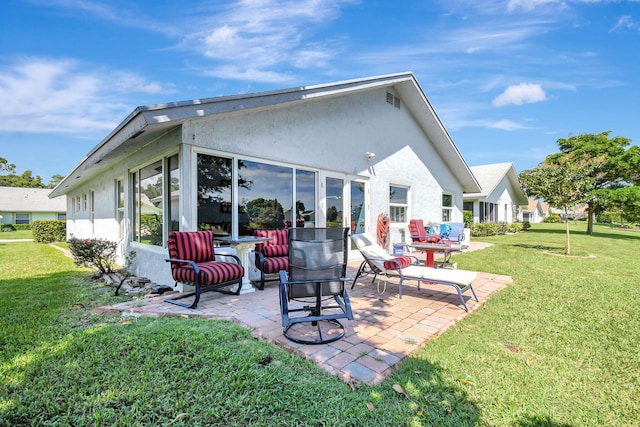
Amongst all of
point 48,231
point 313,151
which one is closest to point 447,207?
point 313,151

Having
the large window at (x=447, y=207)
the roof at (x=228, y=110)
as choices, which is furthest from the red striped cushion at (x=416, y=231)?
the roof at (x=228, y=110)

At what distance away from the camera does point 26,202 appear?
116ft

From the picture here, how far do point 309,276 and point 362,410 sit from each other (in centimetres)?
163

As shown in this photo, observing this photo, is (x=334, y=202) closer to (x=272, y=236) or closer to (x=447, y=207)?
(x=272, y=236)

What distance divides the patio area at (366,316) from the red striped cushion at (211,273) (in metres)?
0.41

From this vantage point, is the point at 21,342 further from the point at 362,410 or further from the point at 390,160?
the point at 390,160

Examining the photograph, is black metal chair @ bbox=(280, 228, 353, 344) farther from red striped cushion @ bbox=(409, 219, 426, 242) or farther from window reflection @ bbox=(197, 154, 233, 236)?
red striped cushion @ bbox=(409, 219, 426, 242)

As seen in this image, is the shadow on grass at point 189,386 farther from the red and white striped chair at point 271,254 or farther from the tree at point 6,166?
the tree at point 6,166

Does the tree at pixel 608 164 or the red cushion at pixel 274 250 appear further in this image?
the tree at pixel 608 164

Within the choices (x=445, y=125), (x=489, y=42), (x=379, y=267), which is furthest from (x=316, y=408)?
(x=445, y=125)

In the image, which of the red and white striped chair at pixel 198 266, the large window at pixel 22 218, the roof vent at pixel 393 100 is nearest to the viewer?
the red and white striped chair at pixel 198 266

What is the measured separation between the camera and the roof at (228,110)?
15.3 feet

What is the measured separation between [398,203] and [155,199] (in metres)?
8.19

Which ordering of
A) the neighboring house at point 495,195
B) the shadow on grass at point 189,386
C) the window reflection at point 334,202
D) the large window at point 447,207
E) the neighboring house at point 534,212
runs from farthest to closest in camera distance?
1. the neighboring house at point 534,212
2. the neighboring house at point 495,195
3. the large window at point 447,207
4. the window reflection at point 334,202
5. the shadow on grass at point 189,386
